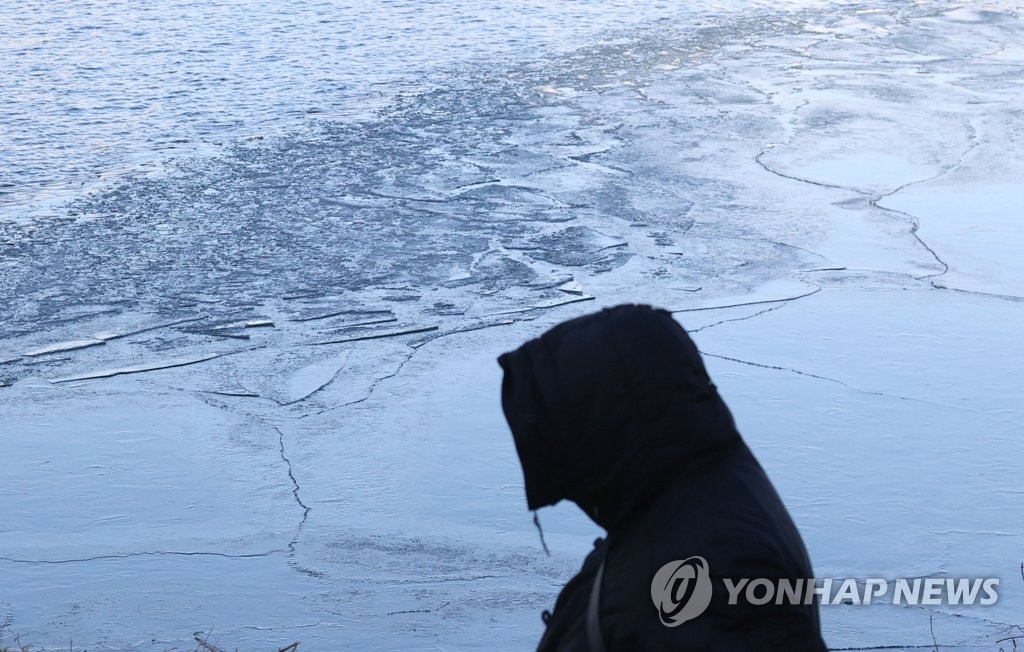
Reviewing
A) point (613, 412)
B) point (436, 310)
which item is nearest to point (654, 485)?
point (613, 412)

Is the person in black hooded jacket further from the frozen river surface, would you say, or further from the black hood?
the frozen river surface

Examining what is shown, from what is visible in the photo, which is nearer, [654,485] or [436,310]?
[654,485]

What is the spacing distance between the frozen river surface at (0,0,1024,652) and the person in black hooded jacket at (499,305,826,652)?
2.08 meters

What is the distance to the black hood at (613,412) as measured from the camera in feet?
5.05

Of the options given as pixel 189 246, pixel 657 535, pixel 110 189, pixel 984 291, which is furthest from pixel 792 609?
pixel 110 189

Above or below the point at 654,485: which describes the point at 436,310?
below

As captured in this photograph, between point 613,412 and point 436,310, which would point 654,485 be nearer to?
point 613,412

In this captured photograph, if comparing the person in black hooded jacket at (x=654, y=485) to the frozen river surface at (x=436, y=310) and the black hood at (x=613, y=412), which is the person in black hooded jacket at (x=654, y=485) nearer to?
the black hood at (x=613, y=412)

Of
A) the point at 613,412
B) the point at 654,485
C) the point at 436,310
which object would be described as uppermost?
the point at 613,412

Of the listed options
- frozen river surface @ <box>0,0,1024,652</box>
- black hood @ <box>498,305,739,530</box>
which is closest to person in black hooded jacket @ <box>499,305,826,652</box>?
black hood @ <box>498,305,739,530</box>

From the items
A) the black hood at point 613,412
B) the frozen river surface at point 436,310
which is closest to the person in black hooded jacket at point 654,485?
the black hood at point 613,412

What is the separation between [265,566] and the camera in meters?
3.96

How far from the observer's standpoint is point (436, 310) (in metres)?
5.91

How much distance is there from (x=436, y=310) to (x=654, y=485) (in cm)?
439
